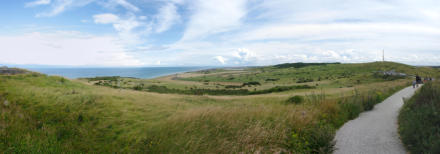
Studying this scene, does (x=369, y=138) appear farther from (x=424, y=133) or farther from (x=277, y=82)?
(x=277, y=82)

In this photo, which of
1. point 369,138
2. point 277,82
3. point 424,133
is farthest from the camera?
point 277,82

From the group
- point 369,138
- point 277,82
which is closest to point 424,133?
point 369,138

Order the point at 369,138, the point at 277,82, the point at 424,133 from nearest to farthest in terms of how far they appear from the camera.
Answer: the point at 424,133 → the point at 369,138 → the point at 277,82

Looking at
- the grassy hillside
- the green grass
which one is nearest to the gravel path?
the green grass

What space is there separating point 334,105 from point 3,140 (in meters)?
11.2

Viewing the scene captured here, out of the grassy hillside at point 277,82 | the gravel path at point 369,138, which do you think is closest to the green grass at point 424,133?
the gravel path at point 369,138

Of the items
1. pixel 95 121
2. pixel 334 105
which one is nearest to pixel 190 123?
pixel 95 121

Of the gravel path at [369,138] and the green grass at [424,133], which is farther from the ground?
the green grass at [424,133]

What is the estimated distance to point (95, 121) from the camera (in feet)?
25.8

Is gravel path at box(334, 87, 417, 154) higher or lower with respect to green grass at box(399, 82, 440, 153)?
lower

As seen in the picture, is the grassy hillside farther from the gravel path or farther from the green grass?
the green grass

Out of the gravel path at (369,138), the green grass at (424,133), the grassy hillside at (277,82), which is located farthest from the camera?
the grassy hillside at (277,82)

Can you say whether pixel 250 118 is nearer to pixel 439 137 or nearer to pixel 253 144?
pixel 253 144

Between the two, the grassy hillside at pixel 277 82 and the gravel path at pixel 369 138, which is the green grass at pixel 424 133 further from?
the grassy hillside at pixel 277 82
